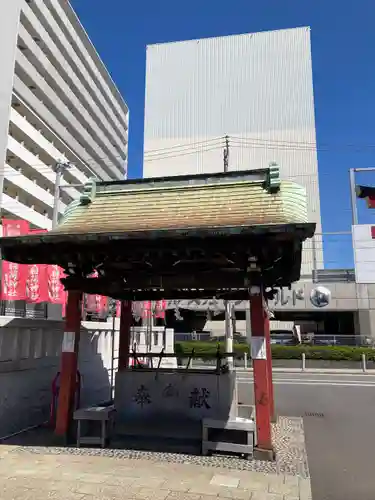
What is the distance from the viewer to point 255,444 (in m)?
8.03

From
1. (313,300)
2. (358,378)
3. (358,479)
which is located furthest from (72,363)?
(313,300)

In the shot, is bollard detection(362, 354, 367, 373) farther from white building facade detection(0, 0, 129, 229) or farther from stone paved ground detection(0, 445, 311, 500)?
white building facade detection(0, 0, 129, 229)

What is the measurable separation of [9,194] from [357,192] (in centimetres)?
4448

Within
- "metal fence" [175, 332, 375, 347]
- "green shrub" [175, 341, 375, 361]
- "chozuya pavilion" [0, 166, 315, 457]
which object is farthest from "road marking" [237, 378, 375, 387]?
"metal fence" [175, 332, 375, 347]

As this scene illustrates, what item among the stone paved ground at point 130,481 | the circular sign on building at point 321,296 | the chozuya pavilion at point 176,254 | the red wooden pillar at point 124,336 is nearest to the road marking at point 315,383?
the red wooden pillar at point 124,336

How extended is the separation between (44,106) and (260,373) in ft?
193

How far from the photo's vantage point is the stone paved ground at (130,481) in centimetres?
571

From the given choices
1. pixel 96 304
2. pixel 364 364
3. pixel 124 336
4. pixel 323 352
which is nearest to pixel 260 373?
pixel 124 336

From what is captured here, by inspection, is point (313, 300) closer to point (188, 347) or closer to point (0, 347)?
point (188, 347)

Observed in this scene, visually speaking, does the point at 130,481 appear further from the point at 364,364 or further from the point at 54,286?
the point at 364,364

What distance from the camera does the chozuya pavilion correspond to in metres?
7.68

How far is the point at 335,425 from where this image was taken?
11.3 m

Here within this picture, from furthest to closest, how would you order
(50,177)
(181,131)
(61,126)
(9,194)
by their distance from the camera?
(181,131)
(61,126)
(50,177)
(9,194)

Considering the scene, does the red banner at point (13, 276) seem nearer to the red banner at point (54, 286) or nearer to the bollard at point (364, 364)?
the red banner at point (54, 286)
